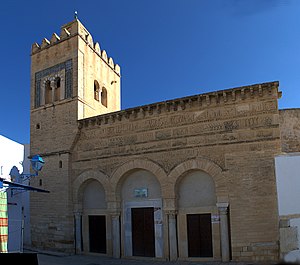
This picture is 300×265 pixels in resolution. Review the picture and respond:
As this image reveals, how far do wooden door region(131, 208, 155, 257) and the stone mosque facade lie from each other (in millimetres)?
35

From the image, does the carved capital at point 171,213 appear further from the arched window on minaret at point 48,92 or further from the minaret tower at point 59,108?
the arched window on minaret at point 48,92

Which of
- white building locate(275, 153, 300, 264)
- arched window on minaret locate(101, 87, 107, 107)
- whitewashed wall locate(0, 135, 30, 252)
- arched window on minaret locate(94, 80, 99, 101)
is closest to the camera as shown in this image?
white building locate(275, 153, 300, 264)

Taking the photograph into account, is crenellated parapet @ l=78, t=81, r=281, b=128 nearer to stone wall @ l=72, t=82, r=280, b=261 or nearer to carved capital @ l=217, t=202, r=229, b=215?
stone wall @ l=72, t=82, r=280, b=261

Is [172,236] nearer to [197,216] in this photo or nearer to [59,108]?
[197,216]

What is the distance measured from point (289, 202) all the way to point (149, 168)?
466 cm

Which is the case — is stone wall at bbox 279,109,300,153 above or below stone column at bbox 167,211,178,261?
above

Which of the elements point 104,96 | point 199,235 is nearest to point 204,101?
point 199,235

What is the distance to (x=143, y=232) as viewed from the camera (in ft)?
40.0

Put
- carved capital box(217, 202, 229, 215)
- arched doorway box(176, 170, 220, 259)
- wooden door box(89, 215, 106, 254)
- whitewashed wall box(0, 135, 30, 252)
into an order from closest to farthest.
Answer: carved capital box(217, 202, 229, 215) → arched doorway box(176, 170, 220, 259) → whitewashed wall box(0, 135, 30, 252) → wooden door box(89, 215, 106, 254)

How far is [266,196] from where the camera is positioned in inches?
403

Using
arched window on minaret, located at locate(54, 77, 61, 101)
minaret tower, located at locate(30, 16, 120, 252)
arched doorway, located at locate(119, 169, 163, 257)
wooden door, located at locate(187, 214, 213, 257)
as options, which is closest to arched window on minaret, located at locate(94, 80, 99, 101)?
minaret tower, located at locate(30, 16, 120, 252)

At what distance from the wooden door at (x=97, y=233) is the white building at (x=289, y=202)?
6495 mm

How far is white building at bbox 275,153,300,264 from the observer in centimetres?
961

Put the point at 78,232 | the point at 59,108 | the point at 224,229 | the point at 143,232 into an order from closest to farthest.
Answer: the point at 224,229
the point at 143,232
the point at 78,232
the point at 59,108
